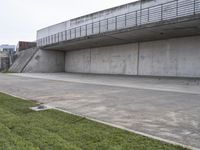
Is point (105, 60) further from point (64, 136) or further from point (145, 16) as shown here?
point (64, 136)

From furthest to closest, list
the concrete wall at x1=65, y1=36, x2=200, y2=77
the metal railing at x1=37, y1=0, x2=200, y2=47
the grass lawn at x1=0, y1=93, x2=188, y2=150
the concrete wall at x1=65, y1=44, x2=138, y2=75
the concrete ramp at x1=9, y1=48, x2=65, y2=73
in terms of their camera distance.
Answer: the concrete ramp at x1=9, y1=48, x2=65, y2=73 → the concrete wall at x1=65, y1=44, x2=138, y2=75 → the concrete wall at x1=65, y1=36, x2=200, y2=77 → the metal railing at x1=37, y1=0, x2=200, y2=47 → the grass lawn at x1=0, y1=93, x2=188, y2=150

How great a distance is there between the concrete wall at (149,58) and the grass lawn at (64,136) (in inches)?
696

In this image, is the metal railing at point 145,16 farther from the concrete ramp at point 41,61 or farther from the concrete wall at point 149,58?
the concrete ramp at point 41,61

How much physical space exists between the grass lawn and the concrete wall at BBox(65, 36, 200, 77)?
17.7m

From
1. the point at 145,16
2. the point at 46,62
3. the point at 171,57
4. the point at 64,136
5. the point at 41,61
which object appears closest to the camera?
the point at 64,136

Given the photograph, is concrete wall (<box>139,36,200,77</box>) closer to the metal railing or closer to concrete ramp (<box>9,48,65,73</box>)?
the metal railing

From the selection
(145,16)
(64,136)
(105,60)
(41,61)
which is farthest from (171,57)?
(41,61)

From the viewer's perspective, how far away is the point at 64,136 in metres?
3.94

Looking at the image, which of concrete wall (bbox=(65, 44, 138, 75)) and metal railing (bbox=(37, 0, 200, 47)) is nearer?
metal railing (bbox=(37, 0, 200, 47))

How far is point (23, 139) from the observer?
3783 millimetres

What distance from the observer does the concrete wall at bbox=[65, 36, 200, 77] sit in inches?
802

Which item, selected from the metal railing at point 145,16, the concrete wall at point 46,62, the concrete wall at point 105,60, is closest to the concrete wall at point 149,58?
the concrete wall at point 105,60

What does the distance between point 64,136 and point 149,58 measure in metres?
21.0

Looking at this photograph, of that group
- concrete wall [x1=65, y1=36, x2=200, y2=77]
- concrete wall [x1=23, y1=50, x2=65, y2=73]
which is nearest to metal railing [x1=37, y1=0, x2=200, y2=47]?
concrete wall [x1=65, y1=36, x2=200, y2=77]
